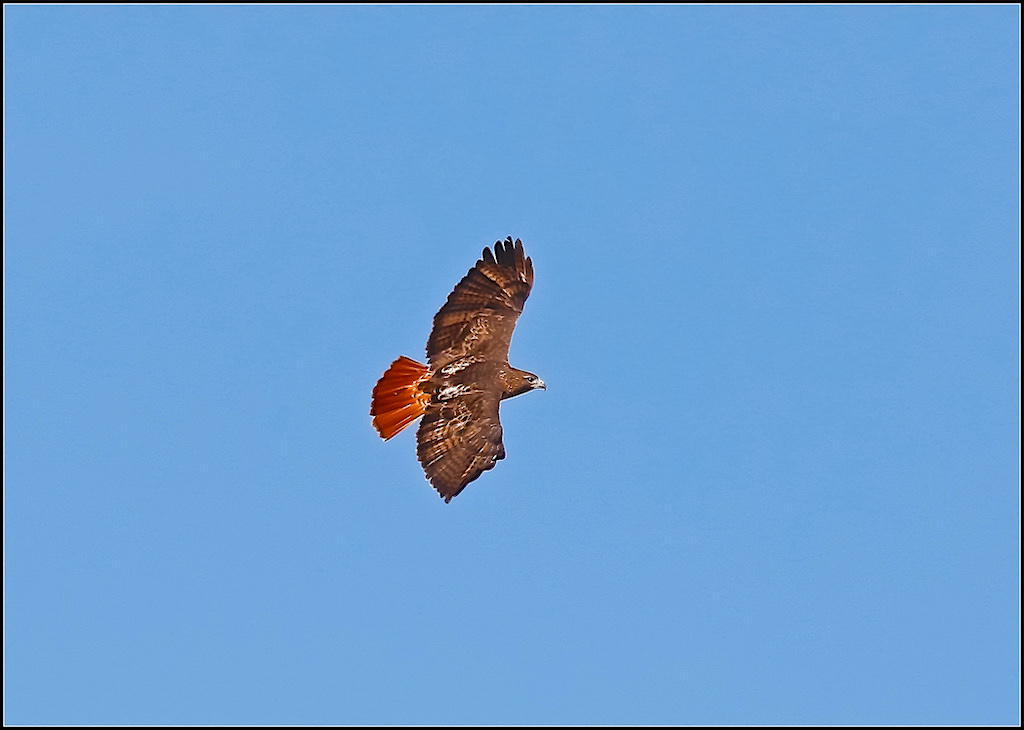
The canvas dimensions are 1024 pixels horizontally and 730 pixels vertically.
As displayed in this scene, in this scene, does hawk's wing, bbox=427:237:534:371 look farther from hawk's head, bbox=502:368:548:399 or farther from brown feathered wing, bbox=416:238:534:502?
hawk's head, bbox=502:368:548:399

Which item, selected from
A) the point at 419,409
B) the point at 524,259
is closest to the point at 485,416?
the point at 419,409

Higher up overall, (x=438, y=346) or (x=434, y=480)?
(x=438, y=346)

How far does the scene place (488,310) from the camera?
16156mm

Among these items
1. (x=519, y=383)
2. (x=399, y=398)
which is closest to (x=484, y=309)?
(x=519, y=383)

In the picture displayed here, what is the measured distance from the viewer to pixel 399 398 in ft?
53.5

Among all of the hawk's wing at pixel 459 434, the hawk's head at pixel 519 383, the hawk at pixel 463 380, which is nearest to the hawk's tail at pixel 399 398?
the hawk at pixel 463 380

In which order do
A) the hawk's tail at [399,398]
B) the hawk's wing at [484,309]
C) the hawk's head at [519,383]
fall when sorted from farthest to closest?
1. the hawk's head at [519,383]
2. the hawk's tail at [399,398]
3. the hawk's wing at [484,309]

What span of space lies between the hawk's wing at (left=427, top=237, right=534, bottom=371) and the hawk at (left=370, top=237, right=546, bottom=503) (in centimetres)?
1

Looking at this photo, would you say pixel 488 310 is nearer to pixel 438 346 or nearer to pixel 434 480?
pixel 438 346

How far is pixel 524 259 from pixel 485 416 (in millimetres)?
1825

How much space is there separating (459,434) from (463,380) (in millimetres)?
605

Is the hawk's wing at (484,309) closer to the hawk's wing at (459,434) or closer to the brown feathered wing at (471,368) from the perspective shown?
the brown feathered wing at (471,368)

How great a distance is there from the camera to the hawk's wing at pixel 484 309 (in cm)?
1596

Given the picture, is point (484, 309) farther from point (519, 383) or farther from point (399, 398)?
point (399, 398)
